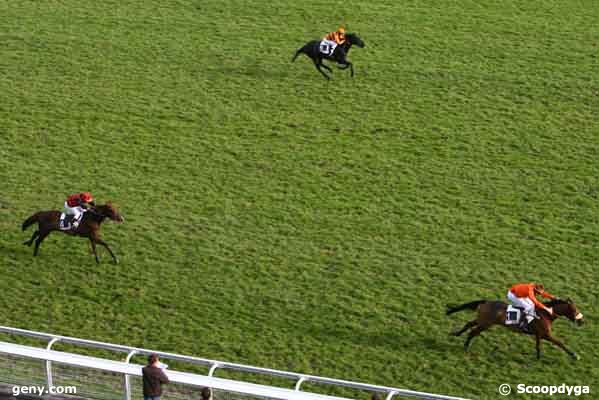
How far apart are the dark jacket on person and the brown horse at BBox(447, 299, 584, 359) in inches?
155

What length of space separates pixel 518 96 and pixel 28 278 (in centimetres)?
1003

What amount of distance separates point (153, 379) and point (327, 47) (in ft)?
33.9

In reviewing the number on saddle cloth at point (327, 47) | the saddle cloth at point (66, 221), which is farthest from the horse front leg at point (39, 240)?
the number on saddle cloth at point (327, 47)

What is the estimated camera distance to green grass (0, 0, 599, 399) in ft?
47.2

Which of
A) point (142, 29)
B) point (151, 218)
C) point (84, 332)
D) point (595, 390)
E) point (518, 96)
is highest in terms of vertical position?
point (142, 29)

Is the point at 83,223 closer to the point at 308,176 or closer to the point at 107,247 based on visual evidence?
the point at 107,247

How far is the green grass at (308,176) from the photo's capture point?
566 inches

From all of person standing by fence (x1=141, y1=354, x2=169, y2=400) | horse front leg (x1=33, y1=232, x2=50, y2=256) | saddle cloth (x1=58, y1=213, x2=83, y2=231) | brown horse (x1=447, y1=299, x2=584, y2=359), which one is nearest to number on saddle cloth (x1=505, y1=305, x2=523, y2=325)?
brown horse (x1=447, y1=299, x2=584, y2=359)

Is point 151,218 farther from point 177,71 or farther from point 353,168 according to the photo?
point 177,71

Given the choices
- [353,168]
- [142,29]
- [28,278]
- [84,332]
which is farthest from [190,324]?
[142,29]

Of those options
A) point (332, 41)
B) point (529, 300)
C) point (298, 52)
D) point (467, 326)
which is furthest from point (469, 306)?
point (298, 52)

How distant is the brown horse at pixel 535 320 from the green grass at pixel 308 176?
0.39 meters

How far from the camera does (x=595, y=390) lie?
A: 1305 cm

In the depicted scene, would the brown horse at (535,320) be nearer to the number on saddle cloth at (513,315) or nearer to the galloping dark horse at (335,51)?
the number on saddle cloth at (513,315)
